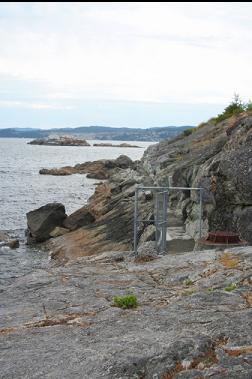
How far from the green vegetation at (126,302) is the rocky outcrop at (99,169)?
2788 inches

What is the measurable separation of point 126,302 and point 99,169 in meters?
83.7

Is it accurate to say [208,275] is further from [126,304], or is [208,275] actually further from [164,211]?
[164,211]

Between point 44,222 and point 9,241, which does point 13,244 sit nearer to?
point 9,241

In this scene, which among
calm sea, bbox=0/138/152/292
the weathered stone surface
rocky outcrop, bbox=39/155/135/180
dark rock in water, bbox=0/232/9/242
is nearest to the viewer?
calm sea, bbox=0/138/152/292

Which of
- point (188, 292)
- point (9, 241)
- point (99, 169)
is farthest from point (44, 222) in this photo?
point (99, 169)

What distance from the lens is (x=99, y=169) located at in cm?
9131

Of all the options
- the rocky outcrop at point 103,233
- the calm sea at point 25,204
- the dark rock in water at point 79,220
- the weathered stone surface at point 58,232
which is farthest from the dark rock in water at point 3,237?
the dark rock in water at point 79,220

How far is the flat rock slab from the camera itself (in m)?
5.54

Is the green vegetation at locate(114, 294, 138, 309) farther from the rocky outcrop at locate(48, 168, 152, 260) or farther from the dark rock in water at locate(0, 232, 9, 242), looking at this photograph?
the dark rock in water at locate(0, 232, 9, 242)

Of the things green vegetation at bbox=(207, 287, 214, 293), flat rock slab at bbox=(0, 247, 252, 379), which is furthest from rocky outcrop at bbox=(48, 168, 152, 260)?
green vegetation at bbox=(207, 287, 214, 293)

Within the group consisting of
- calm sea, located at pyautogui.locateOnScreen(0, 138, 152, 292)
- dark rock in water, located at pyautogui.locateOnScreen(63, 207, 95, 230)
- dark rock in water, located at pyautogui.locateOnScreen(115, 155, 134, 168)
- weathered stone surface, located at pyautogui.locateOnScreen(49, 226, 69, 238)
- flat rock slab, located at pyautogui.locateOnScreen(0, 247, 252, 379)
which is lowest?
calm sea, located at pyautogui.locateOnScreen(0, 138, 152, 292)

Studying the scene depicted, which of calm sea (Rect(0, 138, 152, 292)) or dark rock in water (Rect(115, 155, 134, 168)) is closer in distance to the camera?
calm sea (Rect(0, 138, 152, 292))

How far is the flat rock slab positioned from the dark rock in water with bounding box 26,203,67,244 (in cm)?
1986

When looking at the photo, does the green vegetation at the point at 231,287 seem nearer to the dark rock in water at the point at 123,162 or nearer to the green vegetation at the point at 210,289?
the green vegetation at the point at 210,289
